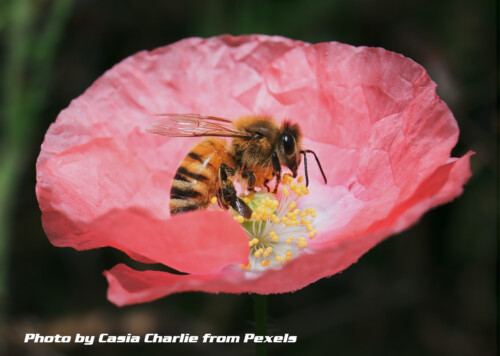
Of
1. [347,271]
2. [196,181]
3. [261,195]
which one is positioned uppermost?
[196,181]

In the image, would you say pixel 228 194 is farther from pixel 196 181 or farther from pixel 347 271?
pixel 347 271

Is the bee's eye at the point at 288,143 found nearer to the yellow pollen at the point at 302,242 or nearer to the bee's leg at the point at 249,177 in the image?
the bee's leg at the point at 249,177

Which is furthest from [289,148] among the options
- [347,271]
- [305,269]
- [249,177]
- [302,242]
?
[347,271]

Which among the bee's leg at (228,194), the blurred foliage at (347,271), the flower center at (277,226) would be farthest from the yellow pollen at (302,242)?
the blurred foliage at (347,271)

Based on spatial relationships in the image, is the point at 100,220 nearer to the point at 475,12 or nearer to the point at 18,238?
the point at 18,238

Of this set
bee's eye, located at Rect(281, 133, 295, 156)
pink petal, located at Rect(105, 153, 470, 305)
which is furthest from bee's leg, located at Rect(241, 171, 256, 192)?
pink petal, located at Rect(105, 153, 470, 305)

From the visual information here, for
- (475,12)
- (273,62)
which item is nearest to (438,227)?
(475,12)
